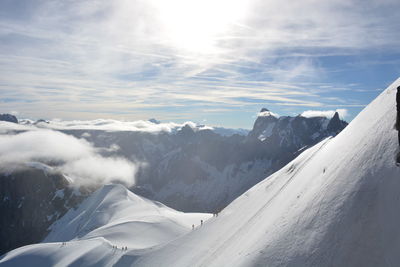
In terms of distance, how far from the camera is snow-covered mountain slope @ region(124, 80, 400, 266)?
67.4 feet

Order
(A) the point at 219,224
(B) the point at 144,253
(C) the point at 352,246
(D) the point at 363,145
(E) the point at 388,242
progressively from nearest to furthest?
(E) the point at 388,242, (C) the point at 352,246, (D) the point at 363,145, (A) the point at 219,224, (B) the point at 144,253

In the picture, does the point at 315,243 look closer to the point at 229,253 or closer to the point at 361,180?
the point at 361,180

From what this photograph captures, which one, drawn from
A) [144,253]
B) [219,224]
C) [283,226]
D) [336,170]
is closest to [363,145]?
[336,170]

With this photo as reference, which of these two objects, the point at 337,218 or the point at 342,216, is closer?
the point at 342,216

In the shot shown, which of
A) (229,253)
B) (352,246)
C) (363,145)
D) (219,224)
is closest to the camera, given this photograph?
(352,246)

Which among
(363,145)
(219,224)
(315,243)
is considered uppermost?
(363,145)

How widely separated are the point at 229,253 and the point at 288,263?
11.4 meters

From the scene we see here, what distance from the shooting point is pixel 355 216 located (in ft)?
73.2

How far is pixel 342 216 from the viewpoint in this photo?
2306 cm

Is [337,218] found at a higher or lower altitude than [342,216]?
lower

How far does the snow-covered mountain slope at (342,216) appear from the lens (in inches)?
808

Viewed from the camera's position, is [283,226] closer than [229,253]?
Yes

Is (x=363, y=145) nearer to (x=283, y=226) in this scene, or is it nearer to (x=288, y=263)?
(x=283, y=226)

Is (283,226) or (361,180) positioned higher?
(361,180)
